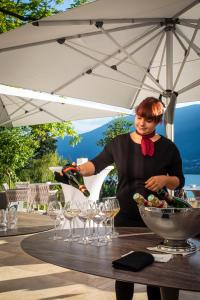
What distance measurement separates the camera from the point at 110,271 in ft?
4.14

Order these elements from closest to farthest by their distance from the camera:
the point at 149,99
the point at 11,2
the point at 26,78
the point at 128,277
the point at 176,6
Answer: the point at 128,277 < the point at 149,99 < the point at 176,6 < the point at 26,78 < the point at 11,2

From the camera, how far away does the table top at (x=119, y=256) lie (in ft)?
3.84

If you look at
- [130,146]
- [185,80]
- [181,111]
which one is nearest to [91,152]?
[181,111]

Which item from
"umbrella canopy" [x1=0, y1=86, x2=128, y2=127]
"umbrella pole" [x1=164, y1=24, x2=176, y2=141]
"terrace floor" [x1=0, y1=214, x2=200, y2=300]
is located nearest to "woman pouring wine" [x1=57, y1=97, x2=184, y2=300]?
"terrace floor" [x1=0, y1=214, x2=200, y2=300]

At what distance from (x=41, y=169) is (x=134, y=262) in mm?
11234

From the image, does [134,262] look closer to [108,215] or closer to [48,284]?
[108,215]

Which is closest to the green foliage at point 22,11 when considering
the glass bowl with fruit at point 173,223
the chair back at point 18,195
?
the chair back at point 18,195

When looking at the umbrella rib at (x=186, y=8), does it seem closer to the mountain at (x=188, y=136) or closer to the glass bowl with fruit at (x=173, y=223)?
the glass bowl with fruit at (x=173, y=223)

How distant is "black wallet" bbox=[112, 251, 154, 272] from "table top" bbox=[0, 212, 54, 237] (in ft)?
3.41

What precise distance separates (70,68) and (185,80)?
5.02ft

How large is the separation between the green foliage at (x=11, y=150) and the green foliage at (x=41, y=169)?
1019 mm

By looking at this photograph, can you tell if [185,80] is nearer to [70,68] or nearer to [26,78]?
[70,68]

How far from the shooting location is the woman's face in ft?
7.41

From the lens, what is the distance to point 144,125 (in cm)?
226
